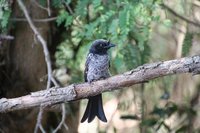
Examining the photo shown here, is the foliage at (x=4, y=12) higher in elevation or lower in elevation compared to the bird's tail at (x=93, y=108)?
higher

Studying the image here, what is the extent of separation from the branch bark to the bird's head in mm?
552

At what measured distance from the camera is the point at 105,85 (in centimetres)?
341

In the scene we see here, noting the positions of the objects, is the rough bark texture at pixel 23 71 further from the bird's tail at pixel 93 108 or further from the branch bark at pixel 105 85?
the branch bark at pixel 105 85

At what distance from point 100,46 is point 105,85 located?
62 cm

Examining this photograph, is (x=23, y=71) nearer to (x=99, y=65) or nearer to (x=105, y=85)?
(x=99, y=65)

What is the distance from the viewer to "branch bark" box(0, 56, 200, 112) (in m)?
3.24

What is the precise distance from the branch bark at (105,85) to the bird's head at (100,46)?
1.81 ft

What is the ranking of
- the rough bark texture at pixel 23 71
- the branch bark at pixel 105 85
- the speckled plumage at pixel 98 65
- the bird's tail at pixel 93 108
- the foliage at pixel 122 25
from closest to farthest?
1. the branch bark at pixel 105 85
2. the bird's tail at pixel 93 108
3. the foliage at pixel 122 25
4. the speckled plumage at pixel 98 65
5. the rough bark texture at pixel 23 71

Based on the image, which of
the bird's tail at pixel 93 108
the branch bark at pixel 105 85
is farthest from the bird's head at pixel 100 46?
the branch bark at pixel 105 85

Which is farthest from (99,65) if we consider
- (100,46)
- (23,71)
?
(23,71)

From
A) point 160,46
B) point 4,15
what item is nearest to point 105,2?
point 4,15

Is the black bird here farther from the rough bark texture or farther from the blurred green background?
the rough bark texture

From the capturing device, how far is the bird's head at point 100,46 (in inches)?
155

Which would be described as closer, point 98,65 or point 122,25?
point 122,25
